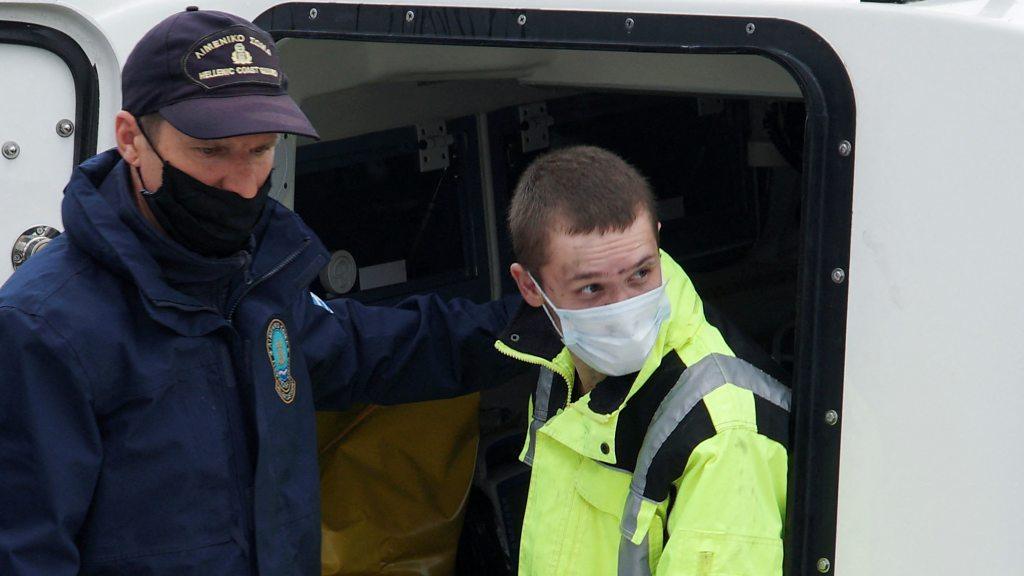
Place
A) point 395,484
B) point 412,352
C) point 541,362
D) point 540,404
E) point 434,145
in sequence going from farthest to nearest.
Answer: point 434,145
point 395,484
point 412,352
point 540,404
point 541,362

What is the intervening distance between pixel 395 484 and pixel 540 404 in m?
0.80

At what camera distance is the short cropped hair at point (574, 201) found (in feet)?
5.67

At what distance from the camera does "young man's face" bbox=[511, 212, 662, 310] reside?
1685mm

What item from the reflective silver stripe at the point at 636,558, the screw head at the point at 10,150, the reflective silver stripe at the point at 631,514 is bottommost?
the reflective silver stripe at the point at 636,558

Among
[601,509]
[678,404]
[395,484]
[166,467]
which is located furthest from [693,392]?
[395,484]

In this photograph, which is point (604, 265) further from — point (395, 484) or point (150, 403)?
point (395, 484)

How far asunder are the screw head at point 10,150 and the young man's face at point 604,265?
33.1 inches

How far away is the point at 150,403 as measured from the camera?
63.6 inches

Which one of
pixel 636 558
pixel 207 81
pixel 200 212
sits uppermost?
pixel 207 81

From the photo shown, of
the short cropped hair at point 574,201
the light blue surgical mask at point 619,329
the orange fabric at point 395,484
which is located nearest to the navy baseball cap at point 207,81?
the short cropped hair at point 574,201

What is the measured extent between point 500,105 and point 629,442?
4.67 ft

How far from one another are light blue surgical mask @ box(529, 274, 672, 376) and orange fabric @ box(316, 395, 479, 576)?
980 millimetres

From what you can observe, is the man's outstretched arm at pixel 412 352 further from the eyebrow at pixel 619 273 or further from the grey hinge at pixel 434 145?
the grey hinge at pixel 434 145

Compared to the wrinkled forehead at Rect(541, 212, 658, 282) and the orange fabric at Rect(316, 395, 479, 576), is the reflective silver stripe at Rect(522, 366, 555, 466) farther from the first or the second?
the orange fabric at Rect(316, 395, 479, 576)
